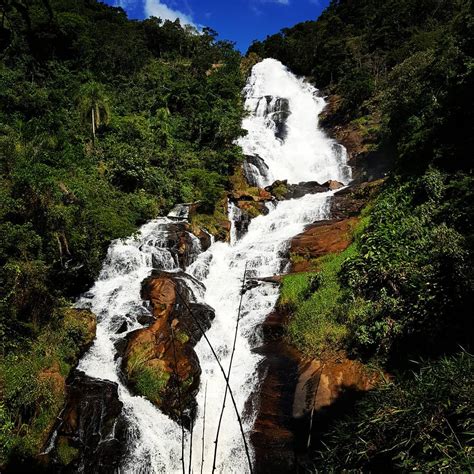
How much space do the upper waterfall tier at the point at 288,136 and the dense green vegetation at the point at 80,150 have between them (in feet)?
8.19

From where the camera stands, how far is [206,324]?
1228 centimetres

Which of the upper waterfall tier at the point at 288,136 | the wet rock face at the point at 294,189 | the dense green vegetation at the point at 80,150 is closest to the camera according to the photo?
the dense green vegetation at the point at 80,150

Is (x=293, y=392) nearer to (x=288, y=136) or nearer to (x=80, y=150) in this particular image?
(x=80, y=150)

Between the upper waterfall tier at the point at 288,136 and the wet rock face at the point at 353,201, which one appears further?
the upper waterfall tier at the point at 288,136

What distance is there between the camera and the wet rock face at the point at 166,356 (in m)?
9.20

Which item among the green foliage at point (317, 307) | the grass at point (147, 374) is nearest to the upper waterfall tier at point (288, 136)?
the green foliage at point (317, 307)

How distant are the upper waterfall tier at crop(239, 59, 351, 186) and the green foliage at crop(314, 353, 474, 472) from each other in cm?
2412

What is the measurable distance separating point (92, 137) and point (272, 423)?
851 inches

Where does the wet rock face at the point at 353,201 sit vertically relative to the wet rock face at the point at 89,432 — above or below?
above

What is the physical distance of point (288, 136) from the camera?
34.1 meters

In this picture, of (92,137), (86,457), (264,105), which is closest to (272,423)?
(86,457)

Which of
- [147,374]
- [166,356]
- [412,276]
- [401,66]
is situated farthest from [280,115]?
[147,374]

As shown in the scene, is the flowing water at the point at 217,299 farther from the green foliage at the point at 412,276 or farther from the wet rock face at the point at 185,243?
the green foliage at the point at 412,276

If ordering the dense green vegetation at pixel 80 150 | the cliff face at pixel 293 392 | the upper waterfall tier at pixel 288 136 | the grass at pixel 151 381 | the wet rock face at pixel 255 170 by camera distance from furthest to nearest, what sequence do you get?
the upper waterfall tier at pixel 288 136
the wet rock face at pixel 255 170
the dense green vegetation at pixel 80 150
the grass at pixel 151 381
the cliff face at pixel 293 392
